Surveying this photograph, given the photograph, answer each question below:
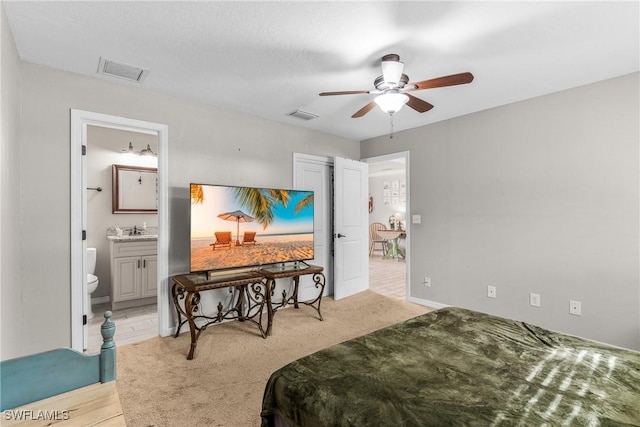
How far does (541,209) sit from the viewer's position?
3.12m

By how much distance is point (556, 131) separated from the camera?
302 cm

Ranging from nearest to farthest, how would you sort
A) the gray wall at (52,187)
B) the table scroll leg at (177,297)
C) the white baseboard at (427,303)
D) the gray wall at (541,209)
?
1. the gray wall at (52,187)
2. the gray wall at (541,209)
3. the table scroll leg at (177,297)
4. the white baseboard at (427,303)

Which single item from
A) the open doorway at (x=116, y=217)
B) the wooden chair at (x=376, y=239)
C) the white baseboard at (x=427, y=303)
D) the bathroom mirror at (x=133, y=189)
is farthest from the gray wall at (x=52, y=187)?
the wooden chair at (x=376, y=239)

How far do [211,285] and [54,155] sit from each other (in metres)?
1.65

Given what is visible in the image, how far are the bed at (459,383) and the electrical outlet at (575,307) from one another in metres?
1.61

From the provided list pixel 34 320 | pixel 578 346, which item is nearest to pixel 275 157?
pixel 34 320

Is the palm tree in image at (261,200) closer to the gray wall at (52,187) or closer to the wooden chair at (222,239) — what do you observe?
the wooden chair at (222,239)

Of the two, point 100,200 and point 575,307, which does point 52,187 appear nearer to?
point 100,200

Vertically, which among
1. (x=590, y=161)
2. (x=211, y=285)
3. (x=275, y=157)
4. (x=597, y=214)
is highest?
(x=275, y=157)

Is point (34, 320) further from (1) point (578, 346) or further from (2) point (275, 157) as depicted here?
(1) point (578, 346)

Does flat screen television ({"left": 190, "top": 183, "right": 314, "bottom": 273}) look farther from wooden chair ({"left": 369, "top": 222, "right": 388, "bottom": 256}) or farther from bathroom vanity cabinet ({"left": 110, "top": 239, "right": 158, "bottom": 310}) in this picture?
wooden chair ({"left": 369, "top": 222, "right": 388, "bottom": 256})

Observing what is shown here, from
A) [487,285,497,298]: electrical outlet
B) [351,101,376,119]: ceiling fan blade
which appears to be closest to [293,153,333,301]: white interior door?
[351,101,376,119]: ceiling fan blade

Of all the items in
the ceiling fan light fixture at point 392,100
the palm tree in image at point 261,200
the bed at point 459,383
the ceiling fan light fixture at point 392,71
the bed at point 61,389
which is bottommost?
the bed at point 459,383

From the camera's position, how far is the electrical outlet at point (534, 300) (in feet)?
10.3
